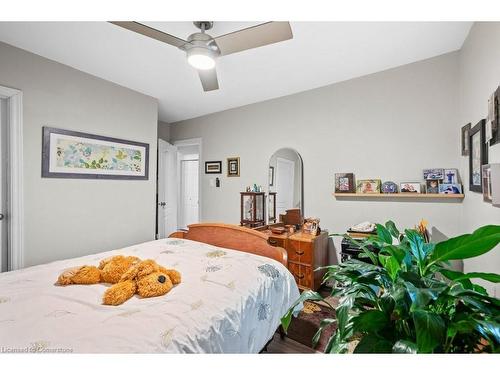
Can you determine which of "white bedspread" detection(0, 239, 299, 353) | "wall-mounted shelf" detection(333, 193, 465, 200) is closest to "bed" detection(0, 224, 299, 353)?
"white bedspread" detection(0, 239, 299, 353)

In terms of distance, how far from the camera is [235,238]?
7.17 feet

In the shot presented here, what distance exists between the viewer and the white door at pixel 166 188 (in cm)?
373

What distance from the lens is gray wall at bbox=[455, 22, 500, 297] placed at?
1.35 m

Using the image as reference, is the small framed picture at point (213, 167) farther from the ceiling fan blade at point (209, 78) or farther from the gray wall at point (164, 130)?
the ceiling fan blade at point (209, 78)

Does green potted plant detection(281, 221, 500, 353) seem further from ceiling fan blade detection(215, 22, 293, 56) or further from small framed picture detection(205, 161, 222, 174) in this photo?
small framed picture detection(205, 161, 222, 174)

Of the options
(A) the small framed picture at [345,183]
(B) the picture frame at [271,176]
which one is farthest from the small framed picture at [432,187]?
(B) the picture frame at [271,176]

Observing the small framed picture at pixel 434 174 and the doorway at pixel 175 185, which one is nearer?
the small framed picture at pixel 434 174

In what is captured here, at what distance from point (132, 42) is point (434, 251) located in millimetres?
2461

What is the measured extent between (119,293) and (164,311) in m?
0.29

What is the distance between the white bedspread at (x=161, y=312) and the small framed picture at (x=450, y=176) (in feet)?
5.95

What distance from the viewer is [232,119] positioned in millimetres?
3723

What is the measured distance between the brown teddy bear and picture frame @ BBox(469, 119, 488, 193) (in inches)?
83.4

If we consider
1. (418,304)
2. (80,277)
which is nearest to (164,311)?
(80,277)
